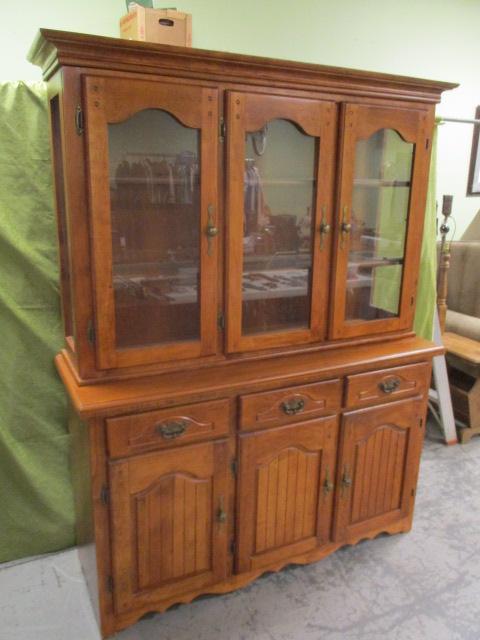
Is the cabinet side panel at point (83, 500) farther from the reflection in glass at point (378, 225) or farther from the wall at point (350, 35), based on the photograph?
the wall at point (350, 35)

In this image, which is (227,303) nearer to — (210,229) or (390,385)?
(210,229)

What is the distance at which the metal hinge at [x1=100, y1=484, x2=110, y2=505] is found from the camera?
5.20 feet

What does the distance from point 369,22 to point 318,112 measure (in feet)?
4.24

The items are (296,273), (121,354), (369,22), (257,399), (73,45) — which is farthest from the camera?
(369,22)

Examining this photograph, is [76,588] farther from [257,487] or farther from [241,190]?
[241,190]

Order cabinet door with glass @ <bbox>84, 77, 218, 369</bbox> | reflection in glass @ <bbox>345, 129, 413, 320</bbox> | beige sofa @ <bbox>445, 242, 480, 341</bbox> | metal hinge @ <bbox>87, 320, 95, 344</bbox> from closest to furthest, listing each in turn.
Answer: cabinet door with glass @ <bbox>84, 77, 218, 369</bbox>
metal hinge @ <bbox>87, 320, 95, 344</bbox>
reflection in glass @ <bbox>345, 129, 413, 320</bbox>
beige sofa @ <bbox>445, 242, 480, 341</bbox>

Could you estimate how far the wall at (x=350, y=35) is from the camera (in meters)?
1.92

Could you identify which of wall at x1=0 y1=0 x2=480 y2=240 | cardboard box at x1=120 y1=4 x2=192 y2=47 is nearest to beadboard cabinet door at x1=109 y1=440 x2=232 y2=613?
cardboard box at x1=120 y1=4 x2=192 y2=47

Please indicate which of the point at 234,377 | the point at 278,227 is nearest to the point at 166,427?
the point at 234,377

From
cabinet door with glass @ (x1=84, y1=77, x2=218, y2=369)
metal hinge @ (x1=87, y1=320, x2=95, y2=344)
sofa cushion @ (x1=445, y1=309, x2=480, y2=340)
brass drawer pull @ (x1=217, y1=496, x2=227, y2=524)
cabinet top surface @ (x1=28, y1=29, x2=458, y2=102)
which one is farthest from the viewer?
sofa cushion @ (x1=445, y1=309, x2=480, y2=340)

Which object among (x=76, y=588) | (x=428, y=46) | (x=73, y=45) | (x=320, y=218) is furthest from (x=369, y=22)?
(x=76, y=588)

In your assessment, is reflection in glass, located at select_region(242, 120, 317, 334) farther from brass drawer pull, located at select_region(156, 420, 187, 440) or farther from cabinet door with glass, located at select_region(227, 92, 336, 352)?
brass drawer pull, located at select_region(156, 420, 187, 440)

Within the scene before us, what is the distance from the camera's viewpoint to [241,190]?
1.64 metres

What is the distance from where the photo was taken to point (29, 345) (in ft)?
6.32
